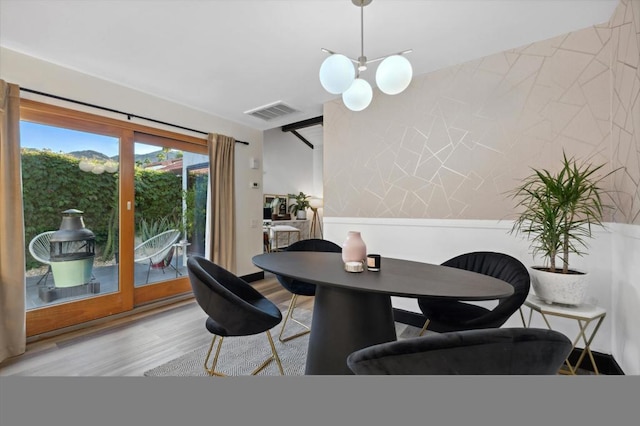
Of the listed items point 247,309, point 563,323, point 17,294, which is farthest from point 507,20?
point 17,294

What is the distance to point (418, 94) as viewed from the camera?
2.85 meters

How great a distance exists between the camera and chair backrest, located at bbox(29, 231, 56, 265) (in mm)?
2493

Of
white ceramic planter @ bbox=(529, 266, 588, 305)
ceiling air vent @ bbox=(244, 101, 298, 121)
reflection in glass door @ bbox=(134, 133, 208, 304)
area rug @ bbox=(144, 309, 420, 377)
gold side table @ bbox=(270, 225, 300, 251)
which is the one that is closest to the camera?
white ceramic planter @ bbox=(529, 266, 588, 305)

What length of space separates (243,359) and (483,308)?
1.77 m

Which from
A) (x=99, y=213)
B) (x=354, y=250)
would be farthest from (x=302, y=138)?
(x=354, y=250)

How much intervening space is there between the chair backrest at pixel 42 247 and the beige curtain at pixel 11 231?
10.8 inches

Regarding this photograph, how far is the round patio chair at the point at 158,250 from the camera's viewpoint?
324cm

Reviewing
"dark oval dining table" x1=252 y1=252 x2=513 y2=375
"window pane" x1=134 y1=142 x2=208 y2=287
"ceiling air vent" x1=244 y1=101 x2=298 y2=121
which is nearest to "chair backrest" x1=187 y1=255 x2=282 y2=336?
"dark oval dining table" x1=252 y1=252 x2=513 y2=375

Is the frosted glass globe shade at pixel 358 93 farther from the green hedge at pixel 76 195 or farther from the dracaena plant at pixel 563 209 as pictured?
the green hedge at pixel 76 195

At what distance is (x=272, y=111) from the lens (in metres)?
3.75

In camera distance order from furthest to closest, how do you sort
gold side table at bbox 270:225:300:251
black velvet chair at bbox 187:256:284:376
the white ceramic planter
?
1. gold side table at bbox 270:225:300:251
2. the white ceramic planter
3. black velvet chair at bbox 187:256:284:376

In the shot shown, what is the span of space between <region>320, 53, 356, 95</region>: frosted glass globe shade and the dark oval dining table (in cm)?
108

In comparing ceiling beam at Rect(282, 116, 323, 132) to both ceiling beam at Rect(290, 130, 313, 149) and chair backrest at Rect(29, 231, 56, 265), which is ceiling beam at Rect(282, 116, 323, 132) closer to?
ceiling beam at Rect(290, 130, 313, 149)

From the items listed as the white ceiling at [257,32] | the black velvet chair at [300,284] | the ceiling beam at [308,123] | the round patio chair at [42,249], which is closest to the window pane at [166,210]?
the round patio chair at [42,249]
